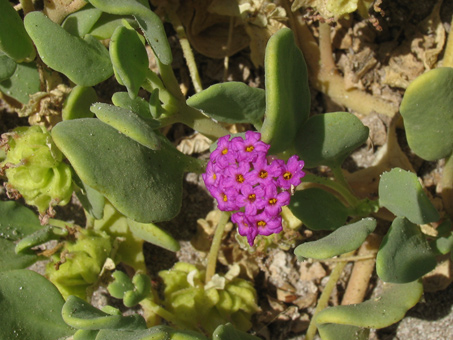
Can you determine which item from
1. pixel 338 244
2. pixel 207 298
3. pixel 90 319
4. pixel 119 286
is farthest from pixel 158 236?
pixel 338 244

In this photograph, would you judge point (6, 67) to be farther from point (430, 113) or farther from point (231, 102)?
point (430, 113)

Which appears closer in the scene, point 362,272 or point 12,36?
point 12,36

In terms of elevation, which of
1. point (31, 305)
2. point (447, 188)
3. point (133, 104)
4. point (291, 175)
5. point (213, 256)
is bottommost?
point (213, 256)

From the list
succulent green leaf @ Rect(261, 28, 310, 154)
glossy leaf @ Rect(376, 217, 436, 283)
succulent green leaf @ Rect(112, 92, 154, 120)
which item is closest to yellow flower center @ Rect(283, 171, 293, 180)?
succulent green leaf @ Rect(261, 28, 310, 154)

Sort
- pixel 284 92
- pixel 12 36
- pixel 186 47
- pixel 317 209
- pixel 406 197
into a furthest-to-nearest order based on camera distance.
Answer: pixel 186 47 → pixel 12 36 → pixel 317 209 → pixel 406 197 → pixel 284 92

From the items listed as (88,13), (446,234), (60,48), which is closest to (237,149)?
(60,48)

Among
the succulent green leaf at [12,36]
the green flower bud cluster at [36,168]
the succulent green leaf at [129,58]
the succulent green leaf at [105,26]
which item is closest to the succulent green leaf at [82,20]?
the succulent green leaf at [105,26]

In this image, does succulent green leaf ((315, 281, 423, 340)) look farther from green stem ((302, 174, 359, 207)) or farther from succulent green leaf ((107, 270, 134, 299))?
succulent green leaf ((107, 270, 134, 299))
